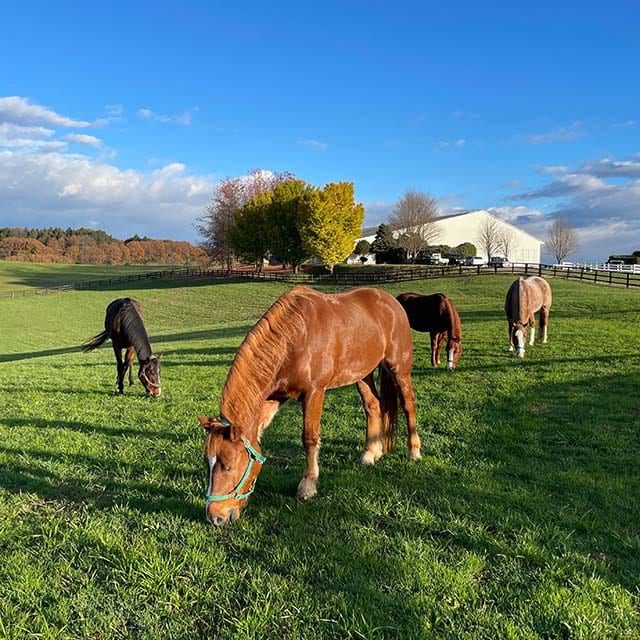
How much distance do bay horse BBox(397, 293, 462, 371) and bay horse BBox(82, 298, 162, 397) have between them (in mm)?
5580

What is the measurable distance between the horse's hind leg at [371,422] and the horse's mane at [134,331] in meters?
4.90

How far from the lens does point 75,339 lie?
24.2m

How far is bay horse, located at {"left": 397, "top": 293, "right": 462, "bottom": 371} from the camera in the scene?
31.1 feet

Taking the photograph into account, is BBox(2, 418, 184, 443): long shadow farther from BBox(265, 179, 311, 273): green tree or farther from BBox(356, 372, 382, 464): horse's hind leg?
BBox(265, 179, 311, 273): green tree

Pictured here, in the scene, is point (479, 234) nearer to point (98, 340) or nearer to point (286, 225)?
point (286, 225)

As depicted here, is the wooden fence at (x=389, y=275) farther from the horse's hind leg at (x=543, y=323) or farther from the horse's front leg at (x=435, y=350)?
the horse's front leg at (x=435, y=350)

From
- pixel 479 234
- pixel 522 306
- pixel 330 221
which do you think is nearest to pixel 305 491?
pixel 522 306

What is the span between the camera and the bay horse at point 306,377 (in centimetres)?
337


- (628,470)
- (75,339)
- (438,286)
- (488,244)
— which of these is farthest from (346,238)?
(628,470)

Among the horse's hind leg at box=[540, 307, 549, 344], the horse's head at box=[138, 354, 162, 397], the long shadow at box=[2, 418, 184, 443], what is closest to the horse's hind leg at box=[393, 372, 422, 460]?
the long shadow at box=[2, 418, 184, 443]

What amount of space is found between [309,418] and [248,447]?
79 cm

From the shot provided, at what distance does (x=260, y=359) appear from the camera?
12.5 feet

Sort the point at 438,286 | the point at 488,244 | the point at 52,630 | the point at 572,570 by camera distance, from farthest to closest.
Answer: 1. the point at 488,244
2. the point at 438,286
3. the point at 572,570
4. the point at 52,630

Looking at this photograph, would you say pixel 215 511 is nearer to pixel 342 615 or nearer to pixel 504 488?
pixel 342 615
